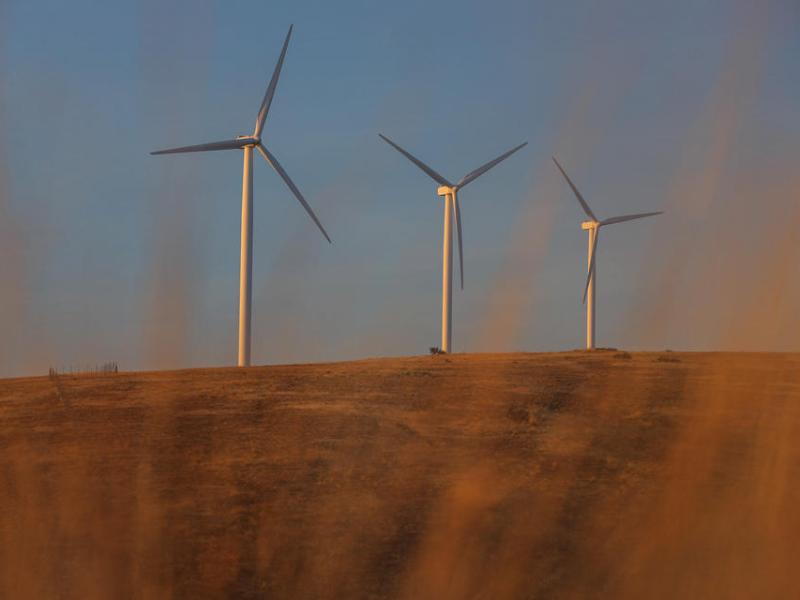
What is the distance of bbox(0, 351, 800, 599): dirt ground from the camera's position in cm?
1778

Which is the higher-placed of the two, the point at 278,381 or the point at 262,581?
the point at 278,381

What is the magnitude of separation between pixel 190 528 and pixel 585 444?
1053 centimetres

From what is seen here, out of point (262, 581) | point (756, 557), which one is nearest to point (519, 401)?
→ point (756, 557)

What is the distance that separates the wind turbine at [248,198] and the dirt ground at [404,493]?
19.7 m

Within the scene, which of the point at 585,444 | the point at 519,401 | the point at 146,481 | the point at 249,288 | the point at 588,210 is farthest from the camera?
the point at 588,210

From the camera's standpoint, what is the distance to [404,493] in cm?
2120

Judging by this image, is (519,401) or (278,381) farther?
(278,381)

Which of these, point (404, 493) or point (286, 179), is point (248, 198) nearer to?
point (286, 179)

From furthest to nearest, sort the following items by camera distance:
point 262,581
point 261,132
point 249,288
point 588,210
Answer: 1. point 588,210
2. point 261,132
3. point 249,288
4. point 262,581

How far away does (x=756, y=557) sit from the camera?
18.5 metres

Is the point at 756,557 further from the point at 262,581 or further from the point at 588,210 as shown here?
the point at 588,210

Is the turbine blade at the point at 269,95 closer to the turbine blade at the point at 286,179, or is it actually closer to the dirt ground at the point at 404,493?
the turbine blade at the point at 286,179

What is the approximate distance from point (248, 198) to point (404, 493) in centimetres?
3468

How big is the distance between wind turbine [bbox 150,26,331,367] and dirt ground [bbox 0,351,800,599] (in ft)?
64.8
